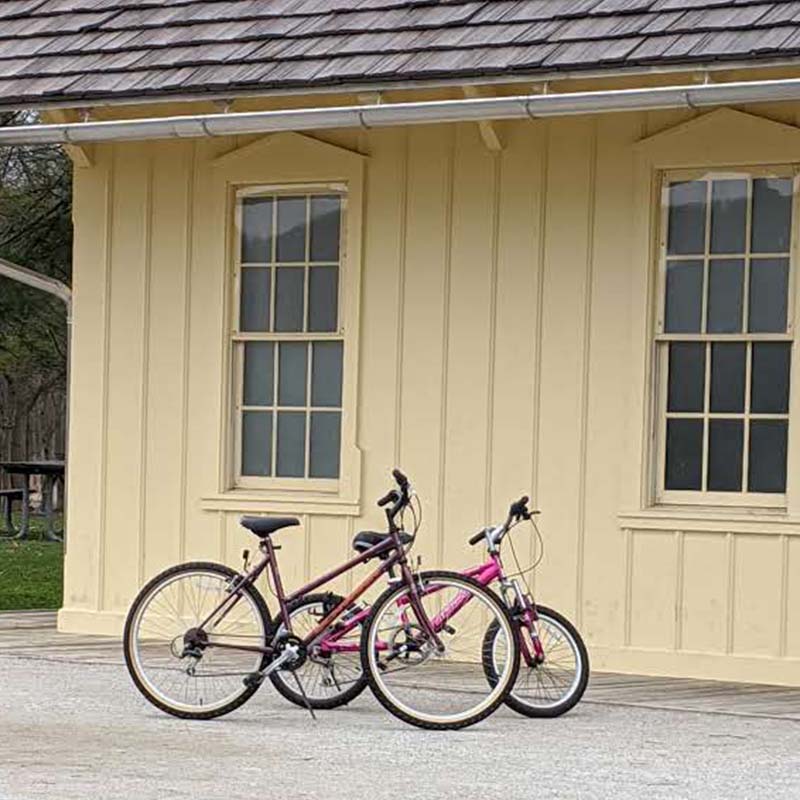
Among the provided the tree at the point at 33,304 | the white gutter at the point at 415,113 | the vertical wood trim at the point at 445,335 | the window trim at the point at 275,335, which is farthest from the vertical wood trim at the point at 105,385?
the tree at the point at 33,304

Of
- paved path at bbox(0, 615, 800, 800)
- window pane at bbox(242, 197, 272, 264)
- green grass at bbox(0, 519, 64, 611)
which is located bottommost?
green grass at bbox(0, 519, 64, 611)

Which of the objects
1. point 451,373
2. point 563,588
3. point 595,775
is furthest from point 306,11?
point 595,775

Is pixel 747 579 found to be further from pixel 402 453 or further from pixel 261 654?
pixel 261 654

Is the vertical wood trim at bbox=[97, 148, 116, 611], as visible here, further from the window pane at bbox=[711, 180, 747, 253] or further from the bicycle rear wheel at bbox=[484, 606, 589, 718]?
the bicycle rear wheel at bbox=[484, 606, 589, 718]

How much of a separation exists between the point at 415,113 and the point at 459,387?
5.84ft

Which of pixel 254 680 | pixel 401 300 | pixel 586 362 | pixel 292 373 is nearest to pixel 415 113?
pixel 401 300

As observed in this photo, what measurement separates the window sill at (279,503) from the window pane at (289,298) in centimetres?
104

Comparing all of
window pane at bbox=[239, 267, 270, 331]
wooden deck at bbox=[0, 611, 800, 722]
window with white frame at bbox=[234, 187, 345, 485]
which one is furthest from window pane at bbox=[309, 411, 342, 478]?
wooden deck at bbox=[0, 611, 800, 722]

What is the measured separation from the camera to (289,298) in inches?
521

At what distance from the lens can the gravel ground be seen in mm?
7918

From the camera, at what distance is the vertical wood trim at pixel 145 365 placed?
13.5 meters

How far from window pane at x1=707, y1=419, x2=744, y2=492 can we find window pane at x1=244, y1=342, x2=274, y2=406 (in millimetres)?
2885

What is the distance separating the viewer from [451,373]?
497 inches

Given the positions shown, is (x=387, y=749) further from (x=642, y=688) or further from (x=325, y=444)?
(x=325, y=444)
